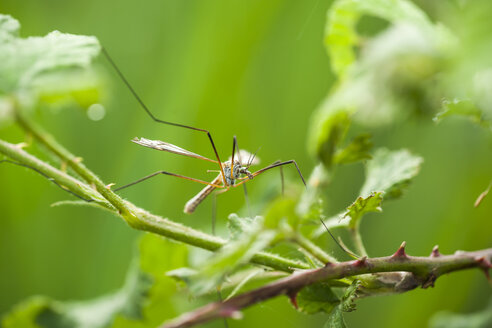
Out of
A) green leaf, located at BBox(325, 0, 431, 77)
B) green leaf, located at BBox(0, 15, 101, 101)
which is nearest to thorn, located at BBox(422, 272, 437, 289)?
green leaf, located at BBox(325, 0, 431, 77)

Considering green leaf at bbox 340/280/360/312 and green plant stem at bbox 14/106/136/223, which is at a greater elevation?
green plant stem at bbox 14/106/136/223

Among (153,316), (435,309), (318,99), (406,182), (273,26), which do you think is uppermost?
(406,182)

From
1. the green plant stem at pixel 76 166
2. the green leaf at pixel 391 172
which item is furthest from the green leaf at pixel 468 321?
the green plant stem at pixel 76 166

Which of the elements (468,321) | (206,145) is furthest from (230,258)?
(206,145)

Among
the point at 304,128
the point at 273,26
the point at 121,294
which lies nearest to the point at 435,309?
the point at 304,128

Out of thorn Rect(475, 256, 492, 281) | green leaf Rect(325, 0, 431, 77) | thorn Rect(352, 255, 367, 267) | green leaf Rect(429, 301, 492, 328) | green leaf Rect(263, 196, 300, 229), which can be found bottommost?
green leaf Rect(429, 301, 492, 328)

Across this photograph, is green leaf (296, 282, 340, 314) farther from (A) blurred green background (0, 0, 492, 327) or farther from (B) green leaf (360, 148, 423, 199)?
(A) blurred green background (0, 0, 492, 327)

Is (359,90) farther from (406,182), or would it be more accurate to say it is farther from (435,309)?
(435,309)

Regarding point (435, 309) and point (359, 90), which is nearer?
point (359, 90)

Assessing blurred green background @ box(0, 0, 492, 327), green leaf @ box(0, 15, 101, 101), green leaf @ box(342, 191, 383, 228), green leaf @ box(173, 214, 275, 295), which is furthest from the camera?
blurred green background @ box(0, 0, 492, 327)
